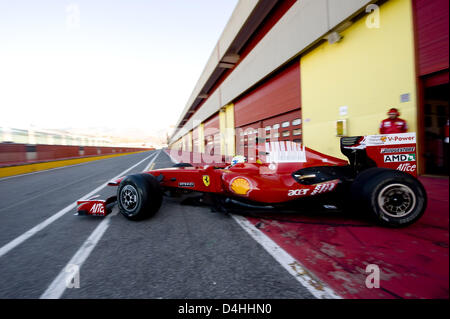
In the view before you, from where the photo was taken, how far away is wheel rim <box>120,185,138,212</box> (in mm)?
3006

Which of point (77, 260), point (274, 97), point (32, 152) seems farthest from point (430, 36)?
point (32, 152)

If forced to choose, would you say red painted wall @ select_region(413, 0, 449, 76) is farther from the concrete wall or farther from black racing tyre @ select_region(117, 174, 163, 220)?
black racing tyre @ select_region(117, 174, 163, 220)

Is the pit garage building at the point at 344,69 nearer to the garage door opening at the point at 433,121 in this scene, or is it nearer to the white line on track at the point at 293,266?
the garage door opening at the point at 433,121

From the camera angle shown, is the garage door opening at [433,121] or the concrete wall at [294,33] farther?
the concrete wall at [294,33]

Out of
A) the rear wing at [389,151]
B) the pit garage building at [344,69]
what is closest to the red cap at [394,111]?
the pit garage building at [344,69]

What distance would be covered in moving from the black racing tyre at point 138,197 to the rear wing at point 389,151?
2860mm

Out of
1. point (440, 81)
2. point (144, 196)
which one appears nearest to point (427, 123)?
point (440, 81)

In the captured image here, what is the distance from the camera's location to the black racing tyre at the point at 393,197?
2.21 m

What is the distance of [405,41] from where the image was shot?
12.7 feet

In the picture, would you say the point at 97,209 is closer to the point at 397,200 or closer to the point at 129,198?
the point at 129,198

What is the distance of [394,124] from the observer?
3895 millimetres

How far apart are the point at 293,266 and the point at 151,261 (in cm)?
126

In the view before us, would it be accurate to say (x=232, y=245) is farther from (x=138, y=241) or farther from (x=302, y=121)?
(x=302, y=121)

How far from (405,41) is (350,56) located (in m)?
1.24
